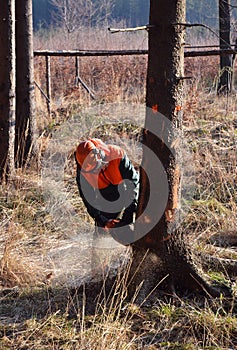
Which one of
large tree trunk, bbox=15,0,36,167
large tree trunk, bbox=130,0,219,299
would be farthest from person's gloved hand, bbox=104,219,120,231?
large tree trunk, bbox=15,0,36,167

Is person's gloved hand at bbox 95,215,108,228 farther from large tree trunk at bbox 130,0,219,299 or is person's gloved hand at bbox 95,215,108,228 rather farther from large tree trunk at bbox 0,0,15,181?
large tree trunk at bbox 0,0,15,181

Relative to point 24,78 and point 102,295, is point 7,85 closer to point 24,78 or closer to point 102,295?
point 24,78

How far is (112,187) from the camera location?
3111 mm

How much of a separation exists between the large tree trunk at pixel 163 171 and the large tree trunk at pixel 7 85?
7.63 feet

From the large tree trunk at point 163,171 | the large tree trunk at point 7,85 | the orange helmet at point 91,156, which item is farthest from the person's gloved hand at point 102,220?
the large tree trunk at point 7,85

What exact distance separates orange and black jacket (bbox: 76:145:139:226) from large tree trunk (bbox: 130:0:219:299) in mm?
134

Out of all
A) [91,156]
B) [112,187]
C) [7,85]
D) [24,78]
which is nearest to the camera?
[91,156]

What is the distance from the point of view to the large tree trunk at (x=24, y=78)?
562 cm

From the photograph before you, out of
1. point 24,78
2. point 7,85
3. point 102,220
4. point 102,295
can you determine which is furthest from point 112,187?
point 24,78

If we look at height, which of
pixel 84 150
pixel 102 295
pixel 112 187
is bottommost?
pixel 102 295

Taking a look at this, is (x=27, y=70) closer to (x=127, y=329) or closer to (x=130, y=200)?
(x=130, y=200)

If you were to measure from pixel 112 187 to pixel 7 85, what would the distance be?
2.38m

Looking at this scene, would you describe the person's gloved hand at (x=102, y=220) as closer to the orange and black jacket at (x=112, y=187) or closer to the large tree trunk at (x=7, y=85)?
the orange and black jacket at (x=112, y=187)

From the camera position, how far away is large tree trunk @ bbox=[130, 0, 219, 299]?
2878 millimetres
